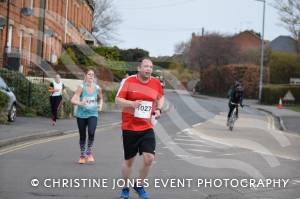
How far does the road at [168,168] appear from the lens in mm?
9352

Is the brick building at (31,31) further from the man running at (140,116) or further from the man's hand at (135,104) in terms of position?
the man's hand at (135,104)

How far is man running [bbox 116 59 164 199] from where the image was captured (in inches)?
344

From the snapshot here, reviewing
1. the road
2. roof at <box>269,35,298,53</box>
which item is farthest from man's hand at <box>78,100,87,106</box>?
roof at <box>269,35,298,53</box>

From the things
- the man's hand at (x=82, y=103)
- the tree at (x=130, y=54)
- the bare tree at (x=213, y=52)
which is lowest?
the man's hand at (x=82, y=103)

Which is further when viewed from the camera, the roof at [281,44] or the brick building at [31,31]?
the roof at [281,44]

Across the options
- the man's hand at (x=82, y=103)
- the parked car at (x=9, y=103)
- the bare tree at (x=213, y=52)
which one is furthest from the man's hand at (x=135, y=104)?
the bare tree at (x=213, y=52)

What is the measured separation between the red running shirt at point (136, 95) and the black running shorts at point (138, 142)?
0.07 meters

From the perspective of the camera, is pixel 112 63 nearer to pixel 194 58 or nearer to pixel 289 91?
pixel 289 91

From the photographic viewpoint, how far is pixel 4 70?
2547 cm

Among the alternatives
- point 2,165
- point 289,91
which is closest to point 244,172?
point 2,165

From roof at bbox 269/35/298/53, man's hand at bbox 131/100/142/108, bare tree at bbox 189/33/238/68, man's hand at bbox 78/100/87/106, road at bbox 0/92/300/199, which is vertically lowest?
road at bbox 0/92/300/199

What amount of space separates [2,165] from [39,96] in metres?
14.7

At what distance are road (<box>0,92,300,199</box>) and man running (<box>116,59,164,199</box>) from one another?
19.9 inches

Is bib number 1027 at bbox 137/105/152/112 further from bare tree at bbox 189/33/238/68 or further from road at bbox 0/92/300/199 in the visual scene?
bare tree at bbox 189/33/238/68
